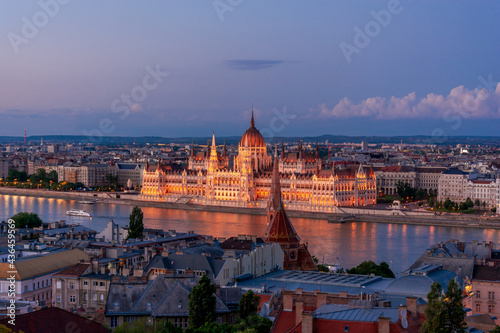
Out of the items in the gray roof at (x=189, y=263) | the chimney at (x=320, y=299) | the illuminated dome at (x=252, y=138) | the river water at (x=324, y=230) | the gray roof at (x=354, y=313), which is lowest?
the river water at (x=324, y=230)

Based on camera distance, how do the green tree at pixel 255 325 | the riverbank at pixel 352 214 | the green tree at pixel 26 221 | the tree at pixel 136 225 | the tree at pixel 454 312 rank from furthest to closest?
the riverbank at pixel 352 214 → the green tree at pixel 26 221 → the tree at pixel 136 225 → the green tree at pixel 255 325 → the tree at pixel 454 312

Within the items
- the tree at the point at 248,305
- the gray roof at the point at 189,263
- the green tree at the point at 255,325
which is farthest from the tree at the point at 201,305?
the gray roof at the point at 189,263

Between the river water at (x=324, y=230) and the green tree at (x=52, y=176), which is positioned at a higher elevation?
the green tree at (x=52, y=176)

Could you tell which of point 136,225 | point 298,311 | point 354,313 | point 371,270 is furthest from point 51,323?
point 136,225

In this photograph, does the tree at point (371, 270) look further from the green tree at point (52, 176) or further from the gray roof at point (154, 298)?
the green tree at point (52, 176)

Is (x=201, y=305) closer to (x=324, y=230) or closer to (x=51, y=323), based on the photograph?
(x=51, y=323)

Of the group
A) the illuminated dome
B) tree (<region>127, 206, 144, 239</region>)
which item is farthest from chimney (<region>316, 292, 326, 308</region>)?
the illuminated dome

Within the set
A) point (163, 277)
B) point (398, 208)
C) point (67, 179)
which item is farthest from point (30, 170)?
point (163, 277)
